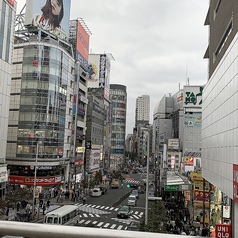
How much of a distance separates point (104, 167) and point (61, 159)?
3330cm

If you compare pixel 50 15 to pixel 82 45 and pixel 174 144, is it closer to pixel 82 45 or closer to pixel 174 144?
pixel 82 45

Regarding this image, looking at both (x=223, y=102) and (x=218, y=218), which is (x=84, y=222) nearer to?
(x=218, y=218)

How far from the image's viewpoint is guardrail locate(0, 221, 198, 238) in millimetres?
1604

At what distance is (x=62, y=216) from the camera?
22547 mm

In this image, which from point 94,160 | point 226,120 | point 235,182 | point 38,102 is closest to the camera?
point 235,182

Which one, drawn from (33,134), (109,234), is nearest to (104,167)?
(33,134)

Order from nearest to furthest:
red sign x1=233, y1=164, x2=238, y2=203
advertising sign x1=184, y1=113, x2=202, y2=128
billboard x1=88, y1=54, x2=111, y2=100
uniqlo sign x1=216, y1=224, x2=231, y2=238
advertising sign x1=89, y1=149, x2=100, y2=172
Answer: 1. uniqlo sign x1=216, y1=224, x2=231, y2=238
2. red sign x1=233, y1=164, x2=238, y2=203
3. advertising sign x1=89, y1=149, x2=100, y2=172
4. billboard x1=88, y1=54, x2=111, y2=100
5. advertising sign x1=184, y1=113, x2=202, y2=128

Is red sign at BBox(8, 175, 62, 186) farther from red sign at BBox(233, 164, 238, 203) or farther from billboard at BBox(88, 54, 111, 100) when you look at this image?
billboard at BBox(88, 54, 111, 100)

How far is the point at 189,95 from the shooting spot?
94.6 m

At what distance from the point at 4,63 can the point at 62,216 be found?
18.9m

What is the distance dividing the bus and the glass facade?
2252 cm

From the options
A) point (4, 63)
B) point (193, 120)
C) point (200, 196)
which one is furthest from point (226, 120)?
point (193, 120)

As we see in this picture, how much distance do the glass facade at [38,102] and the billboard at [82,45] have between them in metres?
13.1

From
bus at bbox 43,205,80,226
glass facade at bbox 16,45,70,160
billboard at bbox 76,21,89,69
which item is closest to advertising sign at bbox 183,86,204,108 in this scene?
billboard at bbox 76,21,89,69
